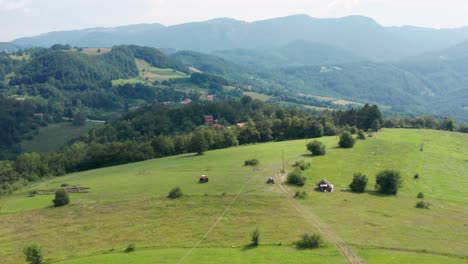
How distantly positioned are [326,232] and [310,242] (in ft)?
16.3

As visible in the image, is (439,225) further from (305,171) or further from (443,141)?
(443,141)

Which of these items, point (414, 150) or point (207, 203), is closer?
point (207, 203)

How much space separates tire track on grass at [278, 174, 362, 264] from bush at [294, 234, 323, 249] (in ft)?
7.34

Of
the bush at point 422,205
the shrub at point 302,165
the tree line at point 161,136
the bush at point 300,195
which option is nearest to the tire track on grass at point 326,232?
the bush at point 300,195

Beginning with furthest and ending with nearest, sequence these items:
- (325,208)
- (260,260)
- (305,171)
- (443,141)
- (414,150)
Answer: (443,141)
(414,150)
(305,171)
(325,208)
(260,260)

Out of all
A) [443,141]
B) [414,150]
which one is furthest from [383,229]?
[443,141]

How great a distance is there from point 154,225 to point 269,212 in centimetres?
1773

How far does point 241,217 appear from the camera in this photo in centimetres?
6034

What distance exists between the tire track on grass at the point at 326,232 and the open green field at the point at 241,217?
256mm

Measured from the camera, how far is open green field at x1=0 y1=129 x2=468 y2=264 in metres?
48.7

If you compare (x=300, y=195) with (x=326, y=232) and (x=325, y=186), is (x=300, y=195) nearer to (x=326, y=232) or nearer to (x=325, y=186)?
(x=325, y=186)

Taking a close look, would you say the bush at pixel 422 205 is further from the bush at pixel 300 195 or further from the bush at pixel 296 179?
the bush at pixel 296 179

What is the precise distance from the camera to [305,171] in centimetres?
8556

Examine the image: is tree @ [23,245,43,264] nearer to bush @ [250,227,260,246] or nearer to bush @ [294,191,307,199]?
bush @ [250,227,260,246]
